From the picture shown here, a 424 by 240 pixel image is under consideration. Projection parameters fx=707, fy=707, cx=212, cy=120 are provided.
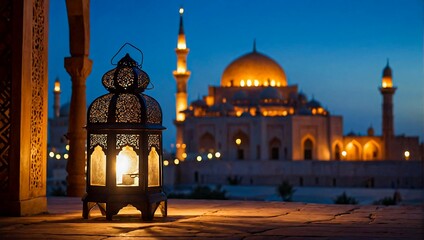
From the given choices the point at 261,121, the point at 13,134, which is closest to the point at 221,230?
the point at 13,134

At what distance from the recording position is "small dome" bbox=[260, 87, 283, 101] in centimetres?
3947

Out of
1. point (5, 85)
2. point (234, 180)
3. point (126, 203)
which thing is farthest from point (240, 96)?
point (126, 203)

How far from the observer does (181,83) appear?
37062mm

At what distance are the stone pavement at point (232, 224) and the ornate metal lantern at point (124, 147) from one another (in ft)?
0.56

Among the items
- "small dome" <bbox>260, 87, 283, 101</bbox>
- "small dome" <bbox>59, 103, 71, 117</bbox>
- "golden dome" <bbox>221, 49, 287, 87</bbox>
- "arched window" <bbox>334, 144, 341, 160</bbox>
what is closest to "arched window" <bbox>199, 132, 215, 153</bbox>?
"small dome" <bbox>260, 87, 283, 101</bbox>

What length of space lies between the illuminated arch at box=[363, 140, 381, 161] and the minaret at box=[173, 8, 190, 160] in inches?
395

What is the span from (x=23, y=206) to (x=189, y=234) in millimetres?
1753

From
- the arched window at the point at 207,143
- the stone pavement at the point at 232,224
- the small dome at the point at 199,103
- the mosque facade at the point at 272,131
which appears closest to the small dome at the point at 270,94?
the mosque facade at the point at 272,131

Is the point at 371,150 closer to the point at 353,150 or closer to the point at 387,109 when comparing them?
the point at 353,150

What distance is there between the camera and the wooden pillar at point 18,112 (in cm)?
562

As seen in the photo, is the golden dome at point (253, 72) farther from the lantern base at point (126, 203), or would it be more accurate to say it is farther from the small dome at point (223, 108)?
the lantern base at point (126, 203)

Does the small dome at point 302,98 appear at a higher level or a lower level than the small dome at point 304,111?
higher

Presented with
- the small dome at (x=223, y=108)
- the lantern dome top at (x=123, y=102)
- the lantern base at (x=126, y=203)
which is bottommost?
the lantern base at (x=126, y=203)

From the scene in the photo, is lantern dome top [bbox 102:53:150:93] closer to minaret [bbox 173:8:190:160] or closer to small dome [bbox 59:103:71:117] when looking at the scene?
minaret [bbox 173:8:190:160]
